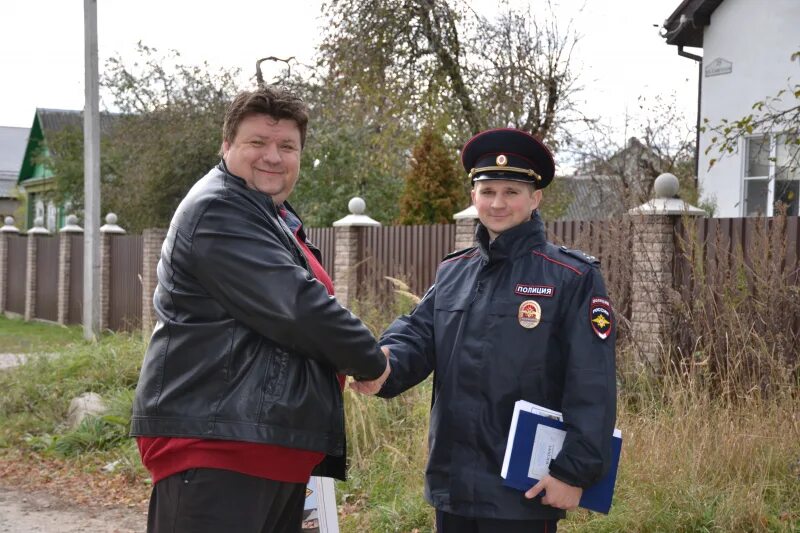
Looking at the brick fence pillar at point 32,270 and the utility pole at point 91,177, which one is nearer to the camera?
the utility pole at point 91,177

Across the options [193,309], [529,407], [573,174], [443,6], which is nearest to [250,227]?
[193,309]

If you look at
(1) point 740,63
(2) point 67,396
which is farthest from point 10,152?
(2) point 67,396

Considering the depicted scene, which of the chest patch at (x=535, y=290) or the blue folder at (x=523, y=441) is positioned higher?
the chest patch at (x=535, y=290)

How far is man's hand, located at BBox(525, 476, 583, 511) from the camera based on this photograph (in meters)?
2.94

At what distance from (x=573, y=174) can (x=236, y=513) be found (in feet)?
72.4

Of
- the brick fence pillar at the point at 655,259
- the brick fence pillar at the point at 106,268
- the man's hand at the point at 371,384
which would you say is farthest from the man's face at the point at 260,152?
the brick fence pillar at the point at 106,268

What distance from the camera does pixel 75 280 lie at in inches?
877

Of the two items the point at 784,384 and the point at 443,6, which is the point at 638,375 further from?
the point at 443,6

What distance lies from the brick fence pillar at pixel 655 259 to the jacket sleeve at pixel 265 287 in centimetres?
514

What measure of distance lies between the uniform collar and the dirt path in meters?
4.05

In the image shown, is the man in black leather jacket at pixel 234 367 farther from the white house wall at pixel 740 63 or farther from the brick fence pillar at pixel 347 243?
the white house wall at pixel 740 63

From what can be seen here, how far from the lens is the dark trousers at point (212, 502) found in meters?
2.70

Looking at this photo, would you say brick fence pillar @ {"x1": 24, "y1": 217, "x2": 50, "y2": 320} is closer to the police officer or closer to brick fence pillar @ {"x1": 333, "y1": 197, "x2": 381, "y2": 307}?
brick fence pillar @ {"x1": 333, "y1": 197, "x2": 381, "y2": 307}

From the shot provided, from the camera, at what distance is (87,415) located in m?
8.51
